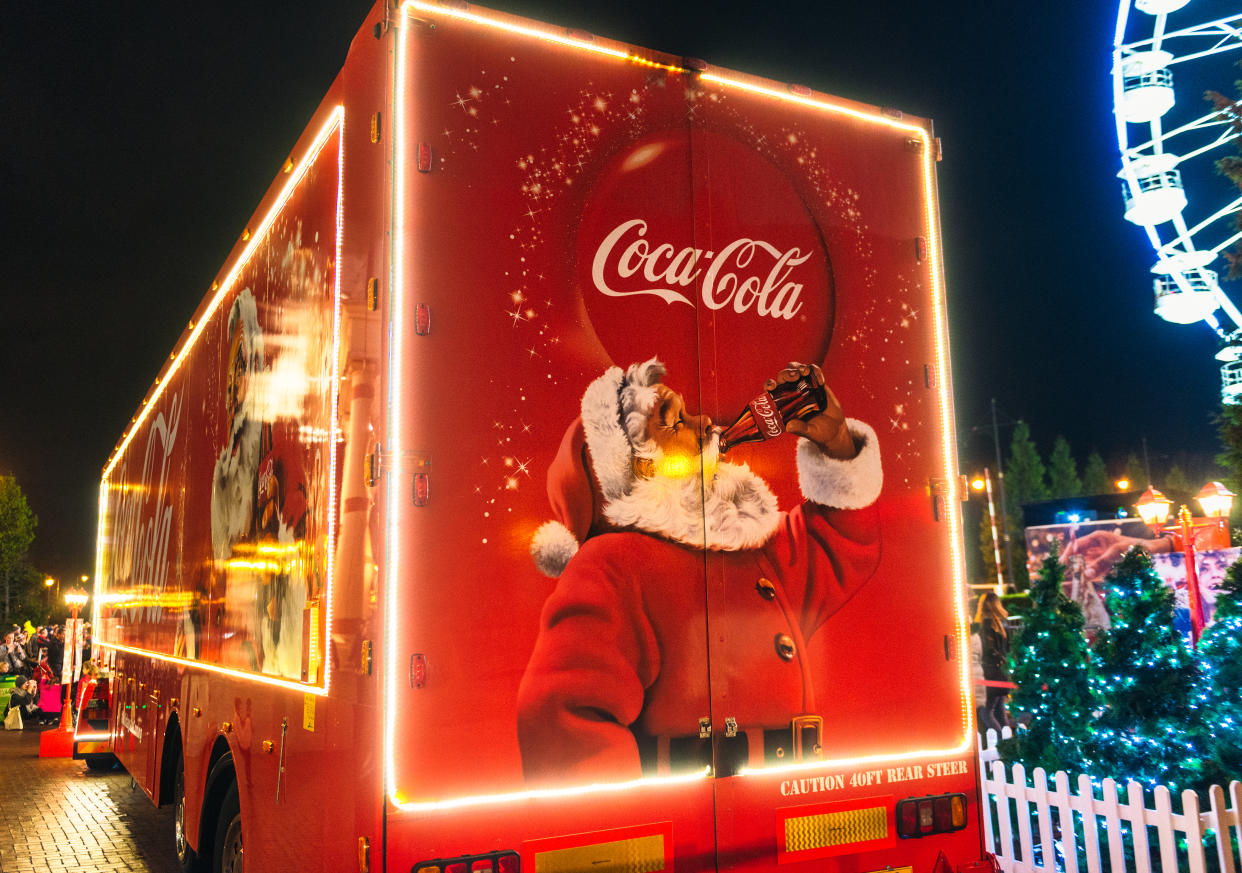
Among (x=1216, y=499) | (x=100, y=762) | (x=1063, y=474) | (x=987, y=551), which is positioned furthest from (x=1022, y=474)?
(x=100, y=762)

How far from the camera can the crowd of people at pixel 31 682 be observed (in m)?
19.8

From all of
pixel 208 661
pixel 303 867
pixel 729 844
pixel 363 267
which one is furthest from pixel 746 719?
pixel 208 661

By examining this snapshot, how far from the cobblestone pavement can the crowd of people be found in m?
6.45

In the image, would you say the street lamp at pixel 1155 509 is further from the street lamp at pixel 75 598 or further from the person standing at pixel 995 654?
the street lamp at pixel 75 598

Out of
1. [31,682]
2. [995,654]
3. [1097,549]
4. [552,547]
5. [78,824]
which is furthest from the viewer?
[1097,549]

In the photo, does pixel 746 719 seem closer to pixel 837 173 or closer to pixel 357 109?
pixel 837 173

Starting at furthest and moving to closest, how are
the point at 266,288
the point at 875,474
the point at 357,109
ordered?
the point at 266,288 → the point at 875,474 → the point at 357,109

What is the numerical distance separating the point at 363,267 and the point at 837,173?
1.87m

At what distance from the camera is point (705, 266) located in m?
3.59

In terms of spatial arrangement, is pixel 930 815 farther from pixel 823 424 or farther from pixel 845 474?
pixel 823 424

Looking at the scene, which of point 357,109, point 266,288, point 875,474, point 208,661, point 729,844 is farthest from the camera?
point 208,661

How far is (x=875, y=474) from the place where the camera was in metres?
3.75

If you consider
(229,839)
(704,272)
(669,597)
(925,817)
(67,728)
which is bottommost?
(67,728)

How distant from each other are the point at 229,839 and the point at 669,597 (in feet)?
8.08
